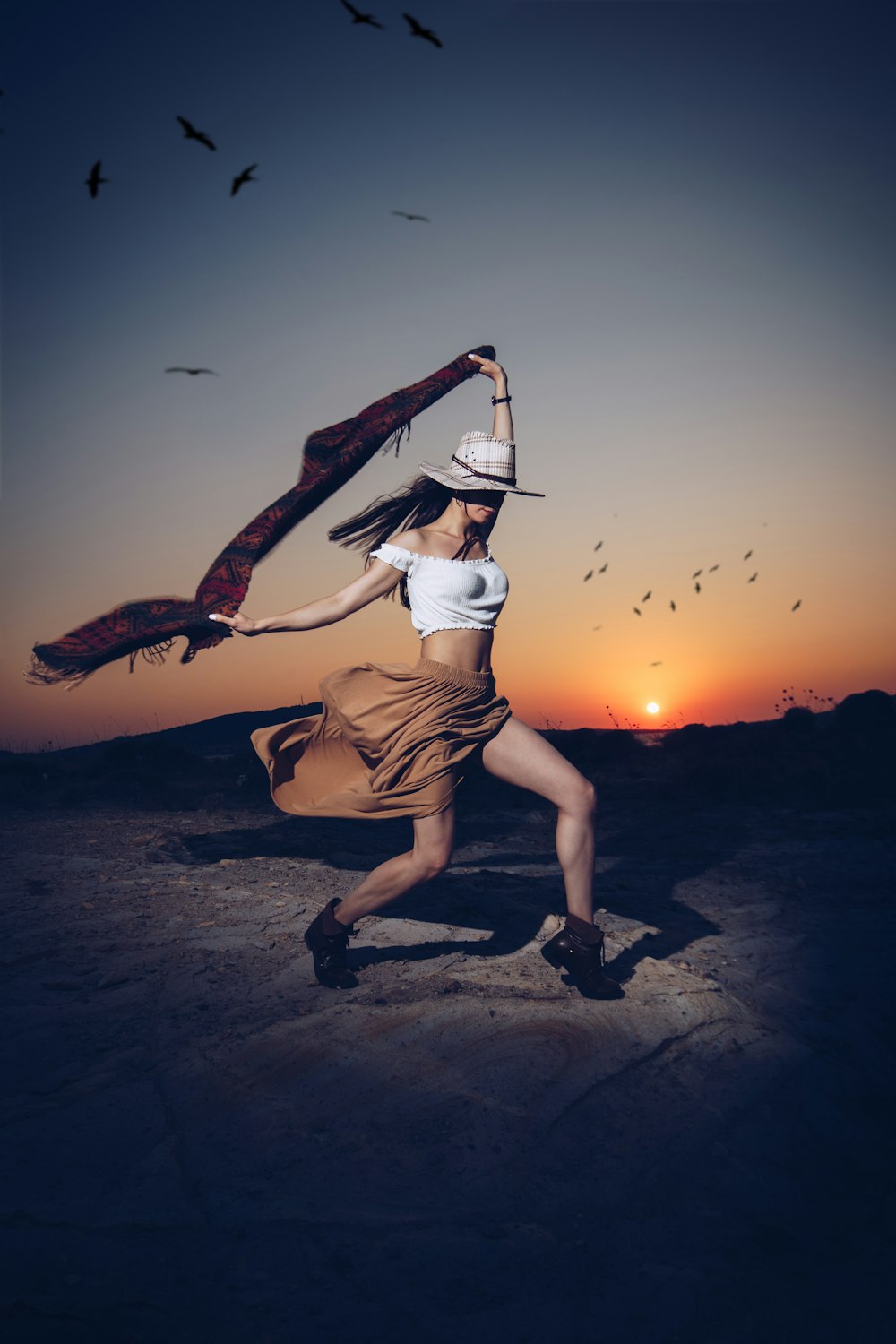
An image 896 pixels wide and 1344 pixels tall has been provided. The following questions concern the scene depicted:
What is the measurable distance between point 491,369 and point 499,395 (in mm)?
211

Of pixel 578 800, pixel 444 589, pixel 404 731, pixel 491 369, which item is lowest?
pixel 578 800

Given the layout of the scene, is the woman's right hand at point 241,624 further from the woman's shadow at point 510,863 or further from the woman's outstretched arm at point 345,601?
the woman's shadow at point 510,863

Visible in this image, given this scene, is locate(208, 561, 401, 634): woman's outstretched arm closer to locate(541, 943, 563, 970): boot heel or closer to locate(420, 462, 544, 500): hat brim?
locate(420, 462, 544, 500): hat brim

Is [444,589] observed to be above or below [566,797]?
above

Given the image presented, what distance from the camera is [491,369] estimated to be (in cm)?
370

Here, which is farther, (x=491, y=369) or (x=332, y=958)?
(x=491, y=369)

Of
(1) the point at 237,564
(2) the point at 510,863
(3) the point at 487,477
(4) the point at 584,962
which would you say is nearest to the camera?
(4) the point at 584,962

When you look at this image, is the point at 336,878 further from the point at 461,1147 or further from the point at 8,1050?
the point at 461,1147

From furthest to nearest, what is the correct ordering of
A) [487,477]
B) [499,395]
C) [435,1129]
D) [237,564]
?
[237,564] < [499,395] < [487,477] < [435,1129]

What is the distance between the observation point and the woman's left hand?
364cm

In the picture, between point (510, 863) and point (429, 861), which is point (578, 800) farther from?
point (510, 863)

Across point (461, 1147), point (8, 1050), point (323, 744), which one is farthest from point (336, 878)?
point (461, 1147)

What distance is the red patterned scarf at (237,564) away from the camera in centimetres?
387

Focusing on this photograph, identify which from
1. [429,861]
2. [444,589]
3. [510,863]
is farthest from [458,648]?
[510,863]
